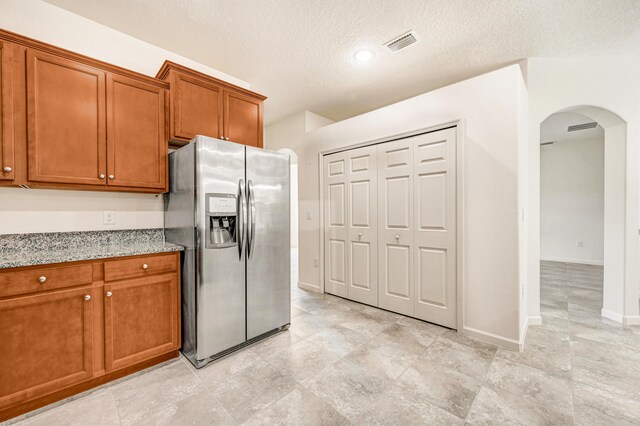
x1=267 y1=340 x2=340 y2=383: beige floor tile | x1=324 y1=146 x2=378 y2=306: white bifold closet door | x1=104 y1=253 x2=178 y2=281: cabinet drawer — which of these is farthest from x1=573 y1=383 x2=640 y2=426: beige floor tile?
x1=104 y1=253 x2=178 y2=281: cabinet drawer

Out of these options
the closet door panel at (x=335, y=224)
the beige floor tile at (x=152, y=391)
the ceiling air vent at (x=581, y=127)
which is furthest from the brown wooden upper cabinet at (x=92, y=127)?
the ceiling air vent at (x=581, y=127)

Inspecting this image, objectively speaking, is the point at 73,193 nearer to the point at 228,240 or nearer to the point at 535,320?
the point at 228,240

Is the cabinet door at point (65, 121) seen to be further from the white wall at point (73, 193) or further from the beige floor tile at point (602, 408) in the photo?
the beige floor tile at point (602, 408)

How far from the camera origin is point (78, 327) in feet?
5.78

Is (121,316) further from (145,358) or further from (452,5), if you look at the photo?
(452,5)

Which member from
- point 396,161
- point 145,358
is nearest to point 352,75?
point 396,161

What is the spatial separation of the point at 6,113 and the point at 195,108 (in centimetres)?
121

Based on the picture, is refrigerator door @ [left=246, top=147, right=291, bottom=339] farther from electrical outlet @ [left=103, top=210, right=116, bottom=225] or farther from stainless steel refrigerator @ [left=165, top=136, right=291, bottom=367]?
electrical outlet @ [left=103, top=210, right=116, bottom=225]

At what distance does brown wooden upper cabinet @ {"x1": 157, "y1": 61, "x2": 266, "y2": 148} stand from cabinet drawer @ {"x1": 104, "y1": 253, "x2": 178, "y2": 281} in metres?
1.08

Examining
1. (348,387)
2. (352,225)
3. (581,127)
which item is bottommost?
(348,387)

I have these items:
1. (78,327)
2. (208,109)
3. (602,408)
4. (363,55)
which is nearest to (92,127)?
(208,109)

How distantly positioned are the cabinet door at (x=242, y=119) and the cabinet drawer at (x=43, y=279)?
5.35 feet

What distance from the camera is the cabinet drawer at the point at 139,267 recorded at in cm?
189

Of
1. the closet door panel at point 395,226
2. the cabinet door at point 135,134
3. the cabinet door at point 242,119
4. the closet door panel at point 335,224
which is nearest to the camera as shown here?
the cabinet door at point 135,134
